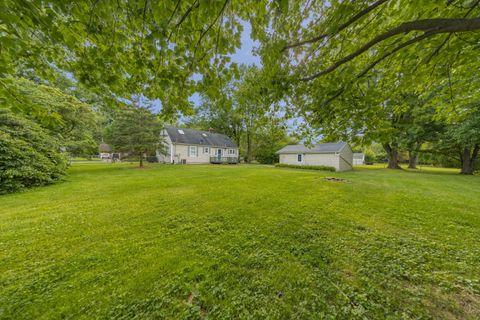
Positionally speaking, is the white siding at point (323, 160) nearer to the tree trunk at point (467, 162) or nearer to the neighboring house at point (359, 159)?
the tree trunk at point (467, 162)

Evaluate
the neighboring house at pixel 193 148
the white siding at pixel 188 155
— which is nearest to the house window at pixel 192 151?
the neighboring house at pixel 193 148

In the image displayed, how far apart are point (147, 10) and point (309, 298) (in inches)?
163

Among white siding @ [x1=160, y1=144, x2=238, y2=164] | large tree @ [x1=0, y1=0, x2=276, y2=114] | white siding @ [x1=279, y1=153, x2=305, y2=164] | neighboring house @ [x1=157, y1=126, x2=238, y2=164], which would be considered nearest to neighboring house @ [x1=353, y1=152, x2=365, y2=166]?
white siding @ [x1=279, y1=153, x2=305, y2=164]

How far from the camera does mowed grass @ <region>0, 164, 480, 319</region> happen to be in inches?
69.8

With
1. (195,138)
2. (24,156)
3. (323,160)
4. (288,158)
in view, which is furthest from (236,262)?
(195,138)

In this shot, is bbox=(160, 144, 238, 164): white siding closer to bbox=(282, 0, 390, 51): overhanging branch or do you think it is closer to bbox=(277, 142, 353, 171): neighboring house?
bbox=(277, 142, 353, 171): neighboring house

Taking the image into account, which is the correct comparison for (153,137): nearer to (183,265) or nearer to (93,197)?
(93,197)

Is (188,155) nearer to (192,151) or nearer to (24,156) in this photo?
(192,151)

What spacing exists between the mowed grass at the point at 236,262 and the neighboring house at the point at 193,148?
15.6 metres

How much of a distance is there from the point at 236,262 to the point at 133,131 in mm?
16190

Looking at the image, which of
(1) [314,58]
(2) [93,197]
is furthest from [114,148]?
(1) [314,58]

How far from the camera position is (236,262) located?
247cm

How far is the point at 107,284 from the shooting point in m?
2.02

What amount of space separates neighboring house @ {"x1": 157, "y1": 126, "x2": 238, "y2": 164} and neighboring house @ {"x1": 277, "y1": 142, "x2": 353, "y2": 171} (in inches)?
351
